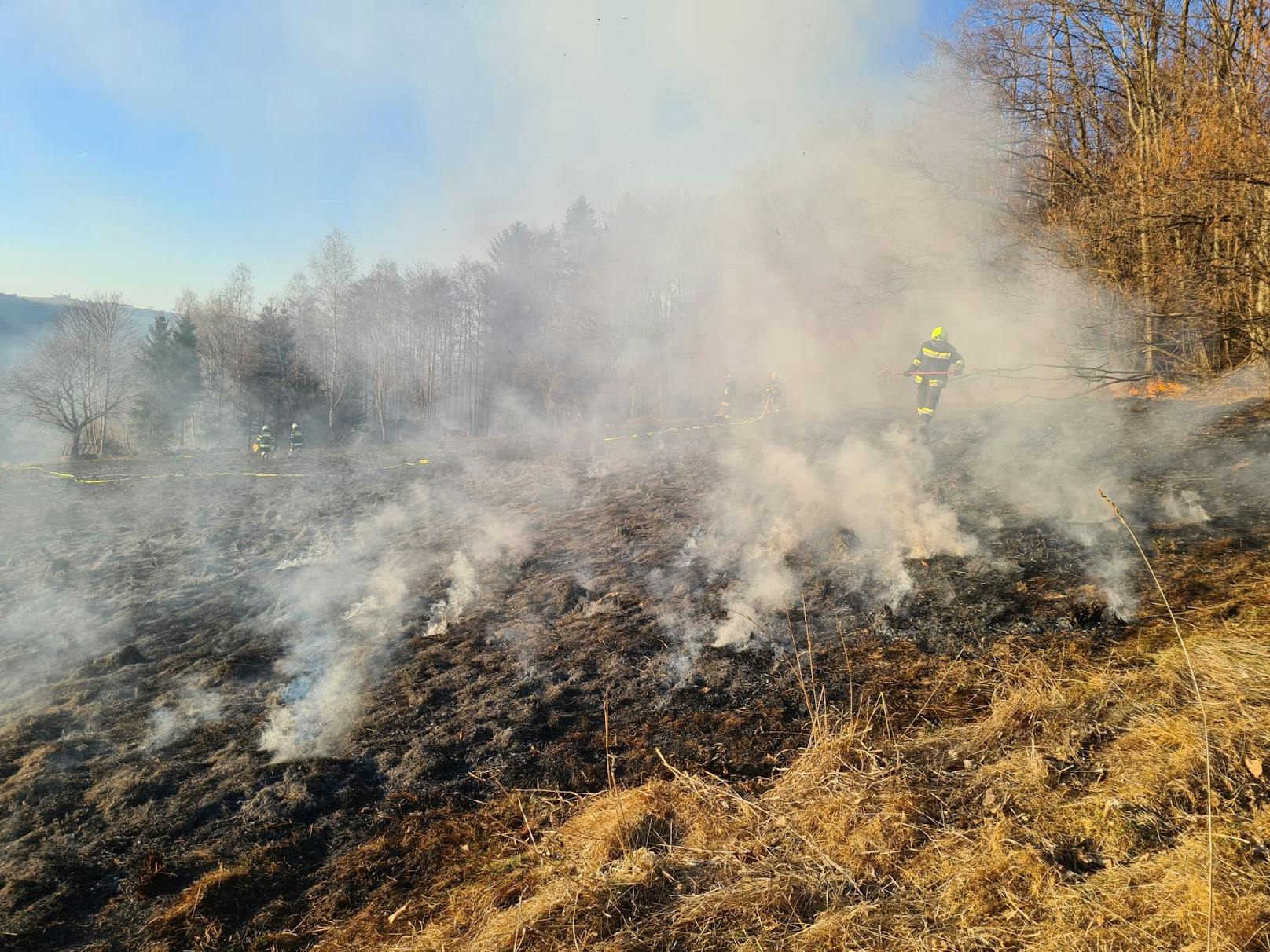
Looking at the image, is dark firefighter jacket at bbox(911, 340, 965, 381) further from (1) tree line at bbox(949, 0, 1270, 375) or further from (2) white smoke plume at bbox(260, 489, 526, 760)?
(2) white smoke plume at bbox(260, 489, 526, 760)

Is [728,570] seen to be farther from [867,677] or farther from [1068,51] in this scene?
[1068,51]

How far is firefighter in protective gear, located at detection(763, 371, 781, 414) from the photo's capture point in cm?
1445

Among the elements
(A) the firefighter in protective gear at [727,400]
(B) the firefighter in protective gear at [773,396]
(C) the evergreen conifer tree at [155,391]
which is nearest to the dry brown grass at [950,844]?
(B) the firefighter in protective gear at [773,396]

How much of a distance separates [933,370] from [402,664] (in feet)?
28.6

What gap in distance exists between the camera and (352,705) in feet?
13.6

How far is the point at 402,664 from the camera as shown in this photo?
15.3ft

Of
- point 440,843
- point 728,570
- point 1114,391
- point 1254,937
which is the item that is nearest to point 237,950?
point 440,843

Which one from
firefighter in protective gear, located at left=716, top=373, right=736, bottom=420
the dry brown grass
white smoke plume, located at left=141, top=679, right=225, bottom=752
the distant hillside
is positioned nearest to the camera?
the dry brown grass

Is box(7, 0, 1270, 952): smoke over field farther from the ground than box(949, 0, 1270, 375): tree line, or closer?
closer

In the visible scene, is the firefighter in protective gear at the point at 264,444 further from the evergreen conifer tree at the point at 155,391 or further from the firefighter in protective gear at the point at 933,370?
the firefighter in protective gear at the point at 933,370

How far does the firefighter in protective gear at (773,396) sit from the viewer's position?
14.4m

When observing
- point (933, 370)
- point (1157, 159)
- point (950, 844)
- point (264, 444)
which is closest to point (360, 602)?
point (950, 844)

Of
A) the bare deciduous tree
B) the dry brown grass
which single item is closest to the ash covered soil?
the dry brown grass

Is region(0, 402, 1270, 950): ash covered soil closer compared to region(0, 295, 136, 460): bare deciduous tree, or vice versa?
region(0, 402, 1270, 950): ash covered soil
